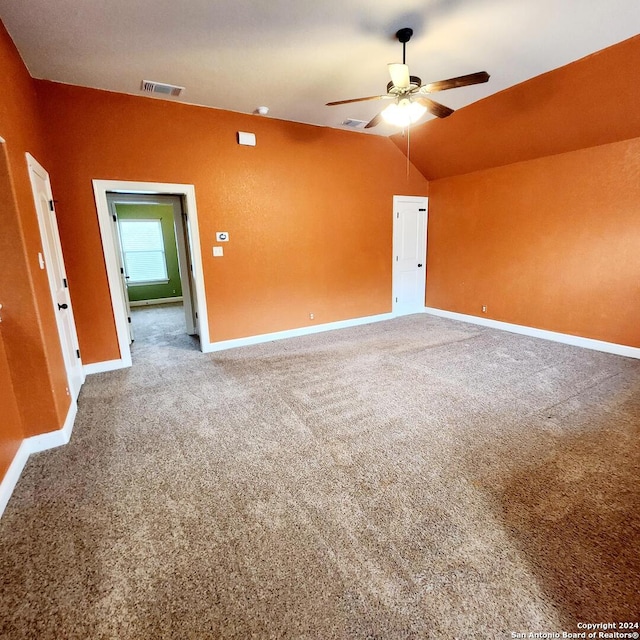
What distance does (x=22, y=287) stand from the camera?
2.25 metres

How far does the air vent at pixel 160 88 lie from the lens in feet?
11.2

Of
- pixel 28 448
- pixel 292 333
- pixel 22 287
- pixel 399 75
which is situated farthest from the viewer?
pixel 292 333

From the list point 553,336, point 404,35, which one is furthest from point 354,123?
point 553,336

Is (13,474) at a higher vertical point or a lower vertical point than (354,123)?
lower

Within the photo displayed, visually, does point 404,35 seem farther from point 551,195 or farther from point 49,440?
point 49,440

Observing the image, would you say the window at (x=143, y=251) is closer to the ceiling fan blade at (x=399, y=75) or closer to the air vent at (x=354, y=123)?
the air vent at (x=354, y=123)

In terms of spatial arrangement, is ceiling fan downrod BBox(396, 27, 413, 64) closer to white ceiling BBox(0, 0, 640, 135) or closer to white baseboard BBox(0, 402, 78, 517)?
white ceiling BBox(0, 0, 640, 135)

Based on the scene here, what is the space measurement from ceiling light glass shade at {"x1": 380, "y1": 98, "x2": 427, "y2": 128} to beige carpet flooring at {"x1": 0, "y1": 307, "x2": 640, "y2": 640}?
2482mm

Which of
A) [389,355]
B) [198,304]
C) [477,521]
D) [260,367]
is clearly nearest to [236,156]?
[198,304]

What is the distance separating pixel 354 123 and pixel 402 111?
7.13 ft

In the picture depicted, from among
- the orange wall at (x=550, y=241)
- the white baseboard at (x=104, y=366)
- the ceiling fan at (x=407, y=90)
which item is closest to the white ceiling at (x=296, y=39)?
the ceiling fan at (x=407, y=90)

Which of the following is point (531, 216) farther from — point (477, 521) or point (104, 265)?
point (104, 265)

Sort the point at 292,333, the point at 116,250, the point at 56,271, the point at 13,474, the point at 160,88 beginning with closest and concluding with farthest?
the point at 13,474 < the point at 56,271 < the point at 160,88 < the point at 116,250 < the point at 292,333

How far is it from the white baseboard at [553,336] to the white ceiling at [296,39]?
317 cm
